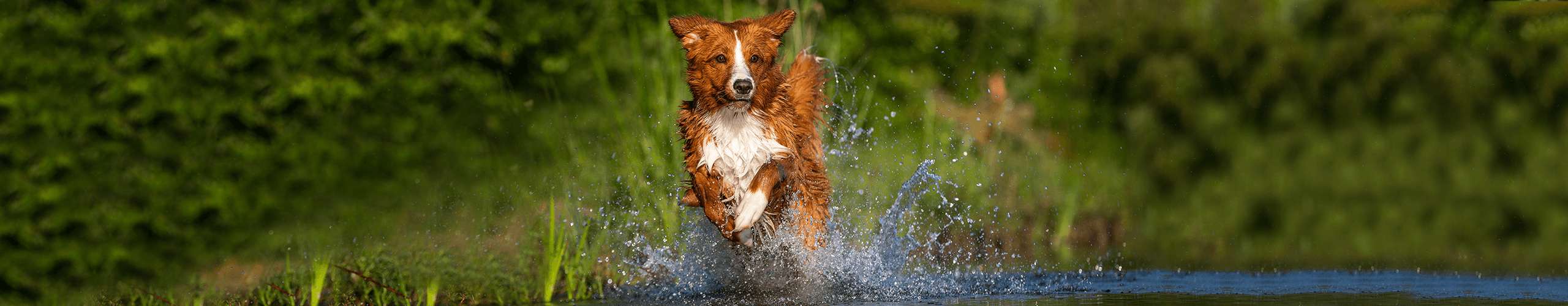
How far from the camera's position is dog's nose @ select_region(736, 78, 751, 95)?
16.9 ft

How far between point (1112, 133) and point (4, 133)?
22.9 ft

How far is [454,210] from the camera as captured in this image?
285 inches

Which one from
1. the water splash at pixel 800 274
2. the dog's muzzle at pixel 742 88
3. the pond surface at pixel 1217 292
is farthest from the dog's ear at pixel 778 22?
the pond surface at pixel 1217 292

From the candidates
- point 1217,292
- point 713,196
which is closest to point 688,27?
point 713,196

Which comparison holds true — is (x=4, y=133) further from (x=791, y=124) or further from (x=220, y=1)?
(x=791, y=124)

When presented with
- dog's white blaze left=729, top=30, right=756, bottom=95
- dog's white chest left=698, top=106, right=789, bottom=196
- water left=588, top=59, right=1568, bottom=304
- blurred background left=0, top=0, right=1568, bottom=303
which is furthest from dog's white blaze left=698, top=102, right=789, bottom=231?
blurred background left=0, top=0, right=1568, bottom=303

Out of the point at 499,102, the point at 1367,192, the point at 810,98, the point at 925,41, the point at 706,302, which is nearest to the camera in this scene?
the point at 706,302

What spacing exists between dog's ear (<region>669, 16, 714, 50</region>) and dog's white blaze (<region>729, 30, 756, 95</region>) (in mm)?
217

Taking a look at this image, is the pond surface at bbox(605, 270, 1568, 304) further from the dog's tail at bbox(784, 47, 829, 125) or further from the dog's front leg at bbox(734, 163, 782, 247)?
the dog's tail at bbox(784, 47, 829, 125)

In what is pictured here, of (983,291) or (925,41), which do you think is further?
(925,41)

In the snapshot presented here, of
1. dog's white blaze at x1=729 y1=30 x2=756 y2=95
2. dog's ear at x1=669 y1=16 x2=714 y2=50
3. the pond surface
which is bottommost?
the pond surface

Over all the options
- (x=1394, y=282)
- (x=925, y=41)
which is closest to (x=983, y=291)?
(x=1394, y=282)

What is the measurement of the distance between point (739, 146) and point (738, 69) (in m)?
0.51

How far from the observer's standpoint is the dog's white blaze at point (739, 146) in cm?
562
